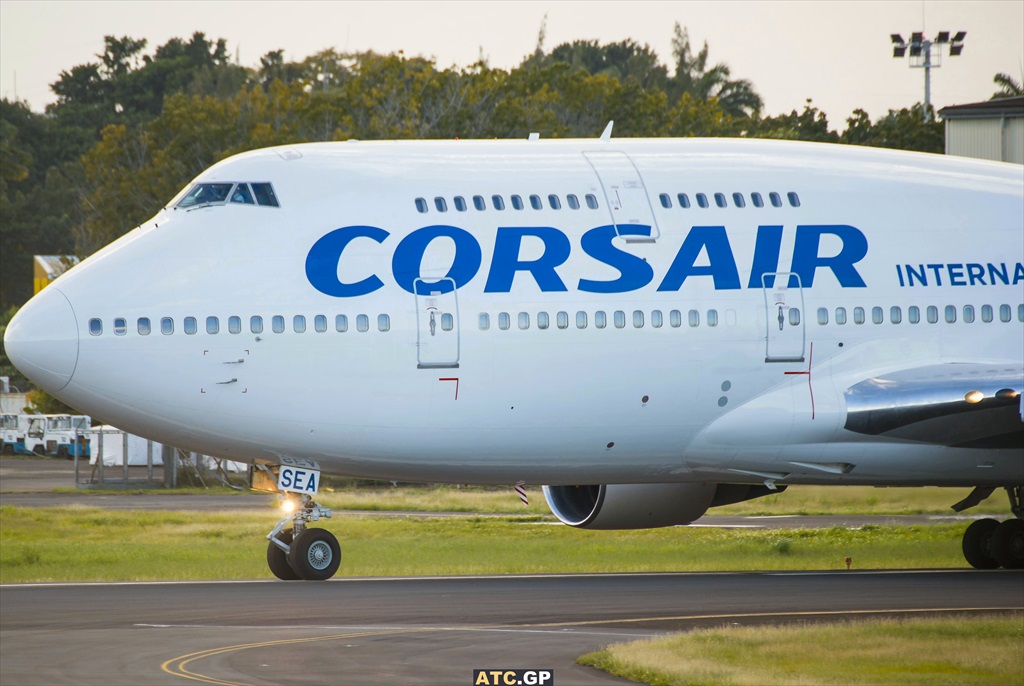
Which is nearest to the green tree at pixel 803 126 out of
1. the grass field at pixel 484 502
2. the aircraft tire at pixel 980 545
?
the grass field at pixel 484 502

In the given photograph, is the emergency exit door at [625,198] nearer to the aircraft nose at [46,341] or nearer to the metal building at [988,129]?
the aircraft nose at [46,341]

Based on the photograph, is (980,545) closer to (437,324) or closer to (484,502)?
(437,324)

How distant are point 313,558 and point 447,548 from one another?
50.9 ft

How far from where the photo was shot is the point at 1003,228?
2458 centimetres

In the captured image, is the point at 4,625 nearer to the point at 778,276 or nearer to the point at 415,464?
the point at 415,464

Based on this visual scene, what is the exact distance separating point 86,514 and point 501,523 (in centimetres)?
1285

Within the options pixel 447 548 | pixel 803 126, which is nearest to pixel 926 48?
pixel 803 126

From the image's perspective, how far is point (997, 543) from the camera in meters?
29.2

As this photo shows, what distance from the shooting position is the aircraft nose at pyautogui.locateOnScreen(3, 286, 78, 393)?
20375mm

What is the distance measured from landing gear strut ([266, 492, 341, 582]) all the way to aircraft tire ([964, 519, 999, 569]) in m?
13.8

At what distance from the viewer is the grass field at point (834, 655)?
18.5 metres

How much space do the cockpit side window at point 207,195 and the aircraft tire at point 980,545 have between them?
1622 cm

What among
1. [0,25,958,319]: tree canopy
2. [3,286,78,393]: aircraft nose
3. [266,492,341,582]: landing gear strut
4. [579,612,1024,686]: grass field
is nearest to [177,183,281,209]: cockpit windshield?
[3,286,78,393]: aircraft nose

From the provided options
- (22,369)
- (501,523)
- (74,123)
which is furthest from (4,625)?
(74,123)
